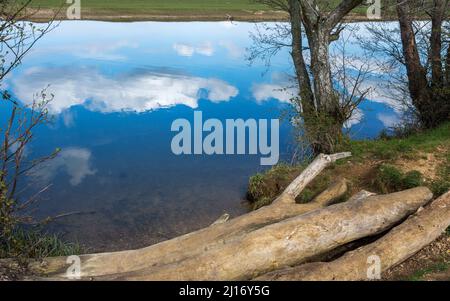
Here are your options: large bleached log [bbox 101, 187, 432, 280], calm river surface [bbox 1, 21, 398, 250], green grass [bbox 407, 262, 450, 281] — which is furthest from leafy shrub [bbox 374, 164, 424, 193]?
calm river surface [bbox 1, 21, 398, 250]

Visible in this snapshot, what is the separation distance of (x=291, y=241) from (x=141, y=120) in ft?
47.2

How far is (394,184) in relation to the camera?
1116 cm

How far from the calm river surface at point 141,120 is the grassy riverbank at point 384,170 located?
101cm

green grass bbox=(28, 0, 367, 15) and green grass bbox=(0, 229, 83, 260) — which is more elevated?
green grass bbox=(28, 0, 367, 15)

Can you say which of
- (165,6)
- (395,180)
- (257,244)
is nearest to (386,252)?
(257,244)

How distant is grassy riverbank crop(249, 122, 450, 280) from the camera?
36.3 ft

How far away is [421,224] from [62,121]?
52.2 ft

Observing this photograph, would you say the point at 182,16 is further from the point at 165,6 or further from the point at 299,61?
the point at 299,61

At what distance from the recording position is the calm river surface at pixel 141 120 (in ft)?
42.4

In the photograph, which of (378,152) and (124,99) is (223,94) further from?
(378,152)

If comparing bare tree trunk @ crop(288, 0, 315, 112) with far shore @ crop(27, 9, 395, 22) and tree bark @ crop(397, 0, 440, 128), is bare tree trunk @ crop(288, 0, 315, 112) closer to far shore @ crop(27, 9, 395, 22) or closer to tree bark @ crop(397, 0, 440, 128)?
tree bark @ crop(397, 0, 440, 128)

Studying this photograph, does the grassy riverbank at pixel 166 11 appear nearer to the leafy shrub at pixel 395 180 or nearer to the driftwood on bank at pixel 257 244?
the leafy shrub at pixel 395 180

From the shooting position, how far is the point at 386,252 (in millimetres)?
7488

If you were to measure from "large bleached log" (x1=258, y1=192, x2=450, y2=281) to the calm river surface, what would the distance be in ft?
17.7
